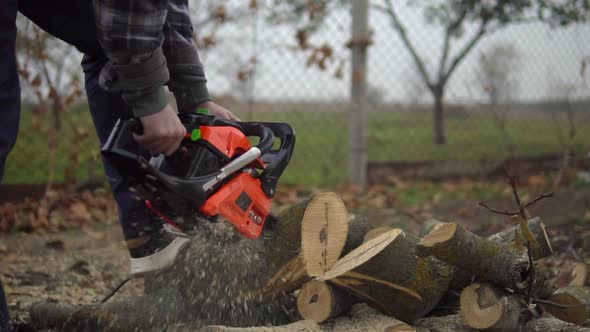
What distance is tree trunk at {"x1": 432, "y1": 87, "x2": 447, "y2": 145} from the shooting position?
626 centimetres

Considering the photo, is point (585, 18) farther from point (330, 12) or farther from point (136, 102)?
point (136, 102)

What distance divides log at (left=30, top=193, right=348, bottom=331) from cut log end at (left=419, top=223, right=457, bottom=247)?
0.33m

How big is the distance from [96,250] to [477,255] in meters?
2.32

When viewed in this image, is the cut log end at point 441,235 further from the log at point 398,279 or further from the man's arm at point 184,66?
the man's arm at point 184,66

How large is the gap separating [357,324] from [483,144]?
4.73m

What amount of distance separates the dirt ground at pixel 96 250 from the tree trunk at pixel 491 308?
1122 millimetres

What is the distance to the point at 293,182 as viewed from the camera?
219 inches

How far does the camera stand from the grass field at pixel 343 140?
4602mm

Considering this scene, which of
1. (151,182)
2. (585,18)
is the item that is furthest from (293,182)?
(151,182)

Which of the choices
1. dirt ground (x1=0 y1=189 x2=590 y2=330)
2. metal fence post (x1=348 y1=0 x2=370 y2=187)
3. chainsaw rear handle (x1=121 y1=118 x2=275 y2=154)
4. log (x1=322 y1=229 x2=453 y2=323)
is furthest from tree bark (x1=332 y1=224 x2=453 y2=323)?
metal fence post (x1=348 y1=0 x2=370 y2=187)

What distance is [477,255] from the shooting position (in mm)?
1822

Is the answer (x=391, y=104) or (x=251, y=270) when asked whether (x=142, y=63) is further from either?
(x=391, y=104)

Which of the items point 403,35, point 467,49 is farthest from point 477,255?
point 467,49

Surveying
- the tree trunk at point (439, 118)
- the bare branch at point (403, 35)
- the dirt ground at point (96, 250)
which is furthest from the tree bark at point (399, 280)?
the tree trunk at point (439, 118)
